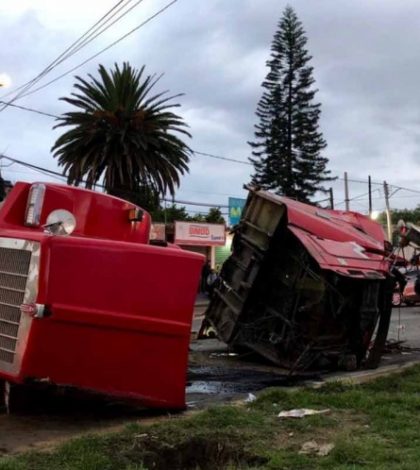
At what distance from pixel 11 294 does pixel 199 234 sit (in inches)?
1167

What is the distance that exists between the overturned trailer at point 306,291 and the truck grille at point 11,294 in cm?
401

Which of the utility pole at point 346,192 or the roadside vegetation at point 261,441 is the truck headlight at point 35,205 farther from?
the utility pole at point 346,192

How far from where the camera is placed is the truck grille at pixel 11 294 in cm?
524

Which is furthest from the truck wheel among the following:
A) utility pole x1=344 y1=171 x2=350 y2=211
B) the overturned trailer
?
utility pole x1=344 y1=171 x2=350 y2=211

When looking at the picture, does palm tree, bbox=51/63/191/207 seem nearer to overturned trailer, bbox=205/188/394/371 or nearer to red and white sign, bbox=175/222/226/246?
red and white sign, bbox=175/222/226/246

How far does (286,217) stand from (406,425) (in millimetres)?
3947

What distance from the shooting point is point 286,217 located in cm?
905

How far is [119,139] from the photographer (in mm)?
24625

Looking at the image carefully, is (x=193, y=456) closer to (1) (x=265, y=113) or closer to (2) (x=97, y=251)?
(2) (x=97, y=251)

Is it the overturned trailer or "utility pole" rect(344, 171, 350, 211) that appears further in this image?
"utility pole" rect(344, 171, 350, 211)

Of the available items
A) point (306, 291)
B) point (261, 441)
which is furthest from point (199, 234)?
point (261, 441)

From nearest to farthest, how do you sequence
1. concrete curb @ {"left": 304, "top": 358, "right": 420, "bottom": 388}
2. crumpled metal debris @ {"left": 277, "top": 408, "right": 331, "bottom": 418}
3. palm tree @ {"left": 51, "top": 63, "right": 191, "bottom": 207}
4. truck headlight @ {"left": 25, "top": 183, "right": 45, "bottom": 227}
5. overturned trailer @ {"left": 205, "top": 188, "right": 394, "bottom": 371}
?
truck headlight @ {"left": 25, "top": 183, "right": 45, "bottom": 227}
crumpled metal debris @ {"left": 277, "top": 408, "right": 331, "bottom": 418}
concrete curb @ {"left": 304, "top": 358, "right": 420, "bottom": 388}
overturned trailer @ {"left": 205, "top": 188, "right": 394, "bottom": 371}
palm tree @ {"left": 51, "top": 63, "right": 191, "bottom": 207}

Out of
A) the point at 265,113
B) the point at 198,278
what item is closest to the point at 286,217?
the point at 198,278

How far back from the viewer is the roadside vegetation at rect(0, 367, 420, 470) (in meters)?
4.57
